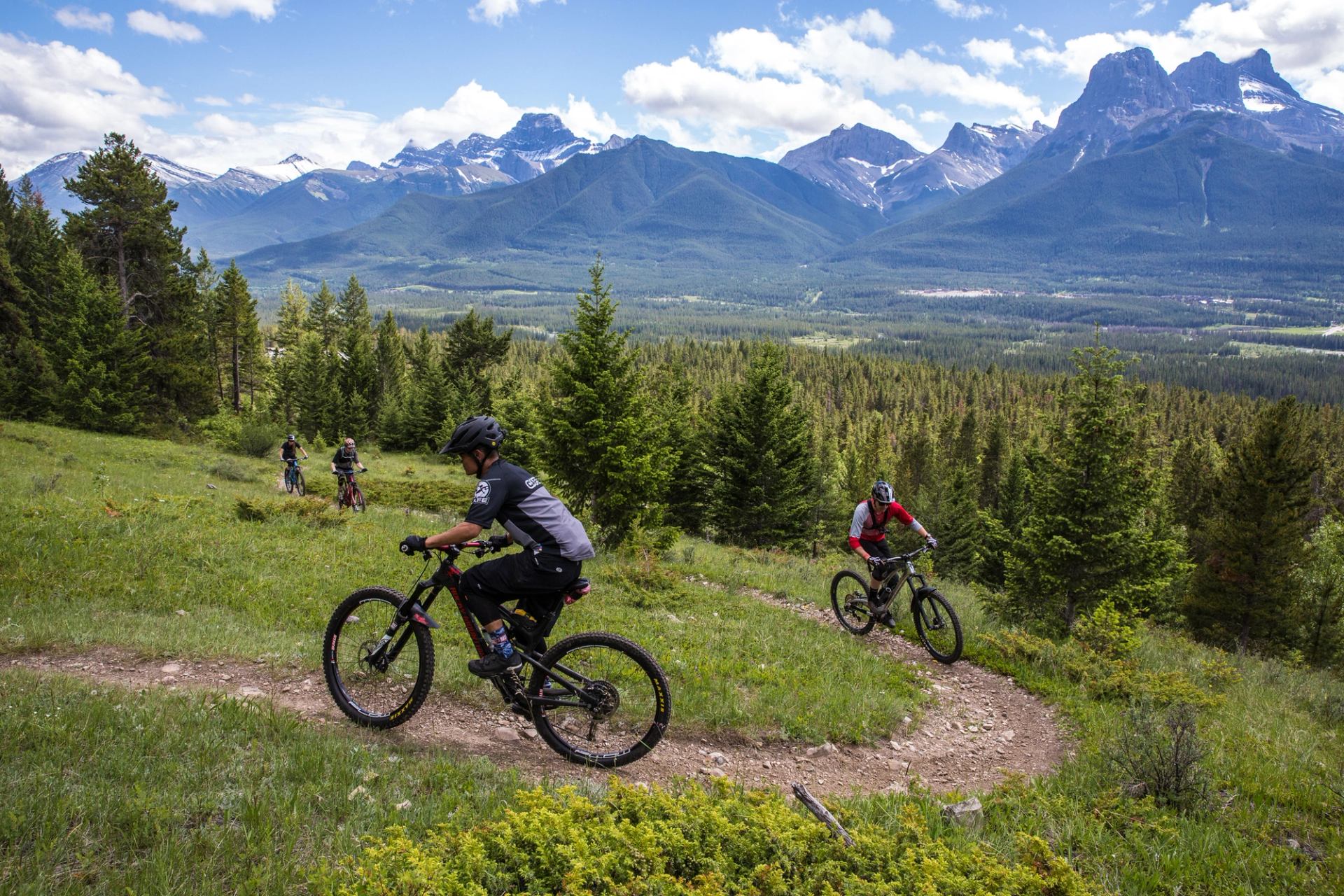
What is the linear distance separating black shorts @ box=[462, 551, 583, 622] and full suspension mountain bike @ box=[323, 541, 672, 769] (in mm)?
71

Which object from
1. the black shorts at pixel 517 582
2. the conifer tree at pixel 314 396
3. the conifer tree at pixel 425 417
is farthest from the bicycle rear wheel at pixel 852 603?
the conifer tree at pixel 314 396

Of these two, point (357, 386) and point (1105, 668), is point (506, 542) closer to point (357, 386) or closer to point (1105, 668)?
point (1105, 668)

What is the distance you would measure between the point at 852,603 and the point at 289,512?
497 inches

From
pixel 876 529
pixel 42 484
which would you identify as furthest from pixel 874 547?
pixel 42 484

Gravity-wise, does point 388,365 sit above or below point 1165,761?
A: above

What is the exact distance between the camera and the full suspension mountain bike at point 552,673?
20.7 feet

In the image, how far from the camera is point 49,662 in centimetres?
744

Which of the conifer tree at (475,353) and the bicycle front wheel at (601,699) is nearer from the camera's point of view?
the bicycle front wheel at (601,699)

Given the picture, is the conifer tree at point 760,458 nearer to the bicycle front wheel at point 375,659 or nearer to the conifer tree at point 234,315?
the bicycle front wheel at point 375,659

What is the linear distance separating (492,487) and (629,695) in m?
2.50

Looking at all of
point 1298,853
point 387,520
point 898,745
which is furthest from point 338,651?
point 387,520

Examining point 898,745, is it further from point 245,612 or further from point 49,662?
point 49,662

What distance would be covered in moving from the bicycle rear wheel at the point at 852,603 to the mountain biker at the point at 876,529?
10.0 inches

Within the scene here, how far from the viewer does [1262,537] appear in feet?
87.5
